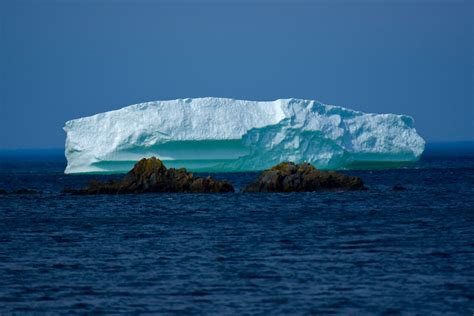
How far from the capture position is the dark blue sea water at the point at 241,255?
42.4 ft

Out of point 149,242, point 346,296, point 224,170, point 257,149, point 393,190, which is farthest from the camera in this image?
point 224,170

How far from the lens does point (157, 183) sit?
107 feet

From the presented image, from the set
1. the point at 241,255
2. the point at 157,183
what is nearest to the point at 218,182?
the point at 157,183

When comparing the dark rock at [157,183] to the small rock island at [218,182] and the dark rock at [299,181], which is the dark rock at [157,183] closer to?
the small rock island at [218,182]

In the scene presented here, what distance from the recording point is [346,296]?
13.1 m

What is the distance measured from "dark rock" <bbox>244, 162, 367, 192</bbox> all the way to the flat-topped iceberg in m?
7.09

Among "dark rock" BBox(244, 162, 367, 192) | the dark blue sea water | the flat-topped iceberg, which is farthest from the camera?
the flat-topped iceberg

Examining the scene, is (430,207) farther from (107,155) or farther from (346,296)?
(107,155)

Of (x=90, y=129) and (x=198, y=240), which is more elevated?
(x=90, y=129)

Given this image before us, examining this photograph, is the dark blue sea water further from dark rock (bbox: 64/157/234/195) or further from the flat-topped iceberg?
the flat-topped iceberg

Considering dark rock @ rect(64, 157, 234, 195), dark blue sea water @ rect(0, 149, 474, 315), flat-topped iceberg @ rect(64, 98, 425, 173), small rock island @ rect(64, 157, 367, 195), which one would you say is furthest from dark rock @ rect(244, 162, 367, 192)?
flat-topped iceberg @ rect(64, 98, 425, 173)

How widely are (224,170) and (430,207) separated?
1891 cm

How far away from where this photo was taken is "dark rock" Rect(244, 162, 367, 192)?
31984 millimetres

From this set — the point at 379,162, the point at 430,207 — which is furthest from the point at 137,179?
the point at 379,162
